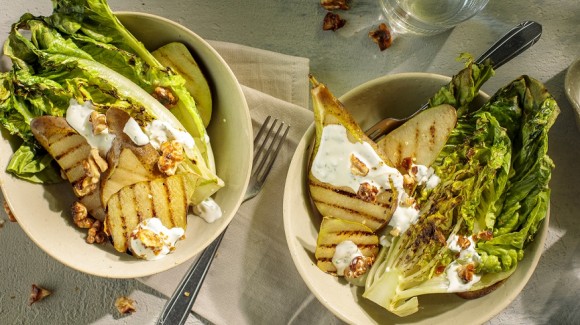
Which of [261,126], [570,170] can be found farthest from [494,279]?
[261,126]

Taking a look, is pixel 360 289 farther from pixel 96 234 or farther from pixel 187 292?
pixel 96 234

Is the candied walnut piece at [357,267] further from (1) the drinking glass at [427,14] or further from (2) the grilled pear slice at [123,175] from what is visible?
(1) the drinking glass at [427,14]

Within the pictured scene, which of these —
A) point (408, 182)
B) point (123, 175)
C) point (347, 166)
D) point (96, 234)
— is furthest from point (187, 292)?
point (408, 182)

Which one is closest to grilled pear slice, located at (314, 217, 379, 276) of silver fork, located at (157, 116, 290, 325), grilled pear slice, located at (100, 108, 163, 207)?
silver fork, located at (157, 116, 290, 325)

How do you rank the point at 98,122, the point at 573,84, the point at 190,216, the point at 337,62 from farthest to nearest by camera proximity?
the point at 337,62
the point at 573,84
the point at 190,216
the point at 98,122

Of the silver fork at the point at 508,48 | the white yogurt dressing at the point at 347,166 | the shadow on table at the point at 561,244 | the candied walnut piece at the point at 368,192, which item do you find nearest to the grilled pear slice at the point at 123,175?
the white yogurt dressing at the point at 347,166

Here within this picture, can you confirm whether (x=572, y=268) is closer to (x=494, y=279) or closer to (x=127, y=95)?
(x=494, y=279)
